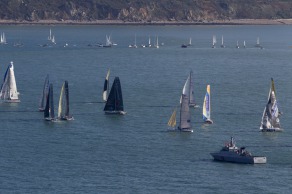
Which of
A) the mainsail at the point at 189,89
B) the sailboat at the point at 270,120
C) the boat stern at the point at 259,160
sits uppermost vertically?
the mainsail at the point at 189,89

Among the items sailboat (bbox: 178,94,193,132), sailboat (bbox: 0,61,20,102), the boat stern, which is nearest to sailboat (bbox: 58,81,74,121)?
sailboat (bbox: 178,94,193,132)

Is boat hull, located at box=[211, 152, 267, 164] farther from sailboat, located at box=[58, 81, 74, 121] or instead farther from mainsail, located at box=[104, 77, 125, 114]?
mainsail, located at box=[104, 77, 125, 114]

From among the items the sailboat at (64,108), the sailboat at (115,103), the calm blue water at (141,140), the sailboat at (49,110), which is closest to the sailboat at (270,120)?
the calm blue water at (141,140)

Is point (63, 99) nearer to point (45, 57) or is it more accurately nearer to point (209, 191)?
point (209, 191)

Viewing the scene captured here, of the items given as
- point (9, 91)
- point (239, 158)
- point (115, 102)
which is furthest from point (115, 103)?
point (239, 158)

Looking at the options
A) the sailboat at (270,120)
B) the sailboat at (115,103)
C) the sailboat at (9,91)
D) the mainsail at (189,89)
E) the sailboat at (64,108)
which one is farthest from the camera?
the sailboat at (9,91)

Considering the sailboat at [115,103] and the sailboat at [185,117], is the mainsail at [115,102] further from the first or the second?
the sailboat at [185,117]
